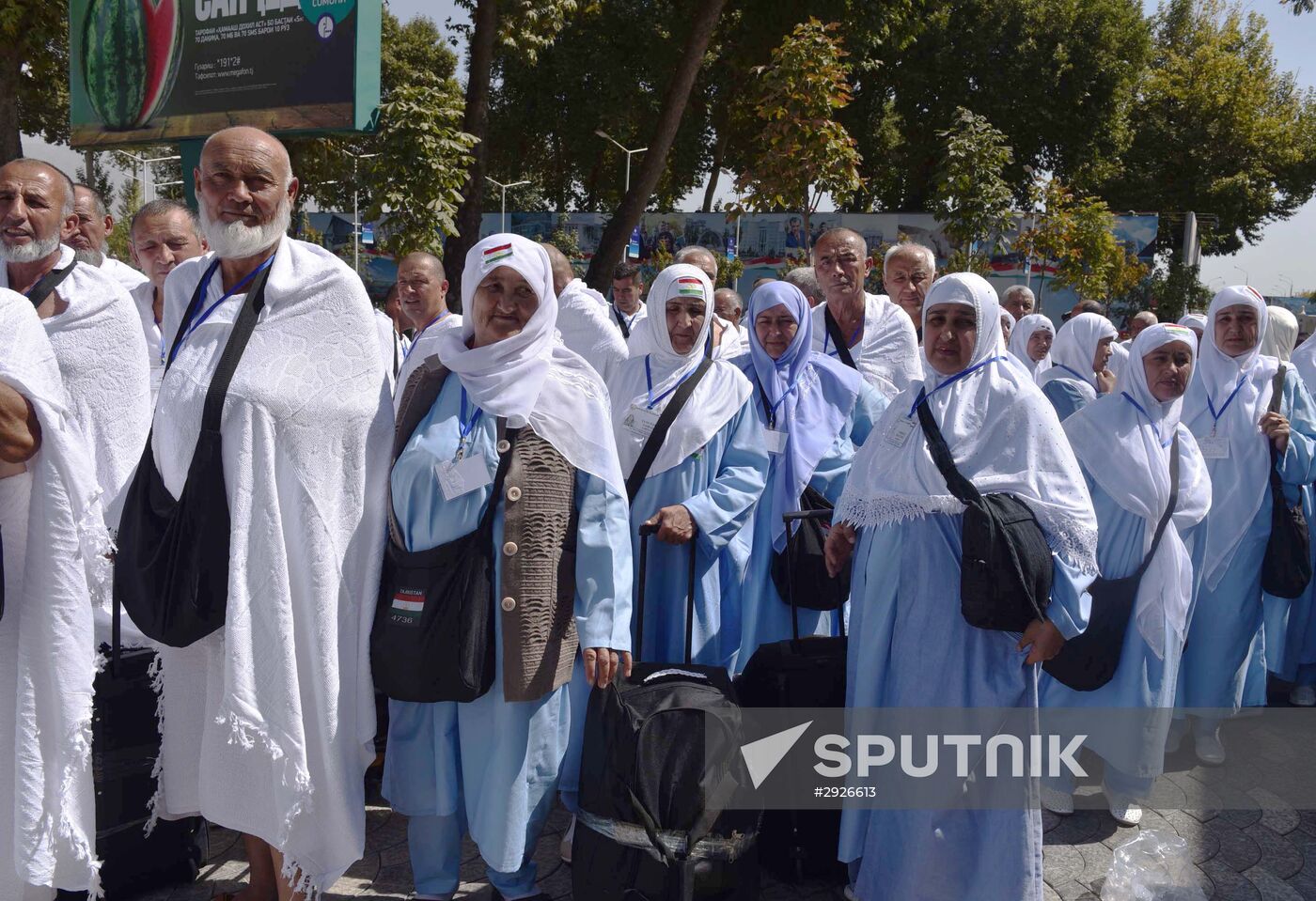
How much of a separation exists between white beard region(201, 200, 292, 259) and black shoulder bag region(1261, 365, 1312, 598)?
456 centimetres

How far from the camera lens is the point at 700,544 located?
3566mm

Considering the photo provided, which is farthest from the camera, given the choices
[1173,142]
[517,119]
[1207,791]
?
[1173,142]

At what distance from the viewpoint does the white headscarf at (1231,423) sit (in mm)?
4871

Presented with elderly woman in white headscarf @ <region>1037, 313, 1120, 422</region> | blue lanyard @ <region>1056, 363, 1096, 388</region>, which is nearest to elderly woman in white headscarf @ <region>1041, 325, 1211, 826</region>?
elderly woman in white headscarf @ <region>1037, 313, 1120, 422</region>

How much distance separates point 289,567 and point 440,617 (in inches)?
16.5

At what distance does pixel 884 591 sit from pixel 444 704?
136 centimetres

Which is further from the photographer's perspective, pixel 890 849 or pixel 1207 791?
pixel 1207 791

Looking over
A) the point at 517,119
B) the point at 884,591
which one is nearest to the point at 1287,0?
the point at 884,591

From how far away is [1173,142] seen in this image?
116 ft

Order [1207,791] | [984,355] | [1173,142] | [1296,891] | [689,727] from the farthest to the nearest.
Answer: [1173,142] < [1207,791] < [1296,891] < [984,355] < [689,727]

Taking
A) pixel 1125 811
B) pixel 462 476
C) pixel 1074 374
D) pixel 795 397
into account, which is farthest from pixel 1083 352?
pixel 462 476

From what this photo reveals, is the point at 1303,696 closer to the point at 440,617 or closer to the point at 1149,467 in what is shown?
the point at 1149,467

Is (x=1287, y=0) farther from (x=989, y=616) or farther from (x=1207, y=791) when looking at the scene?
(x=989, y=616)

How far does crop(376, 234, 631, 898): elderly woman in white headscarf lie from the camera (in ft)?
9.43
